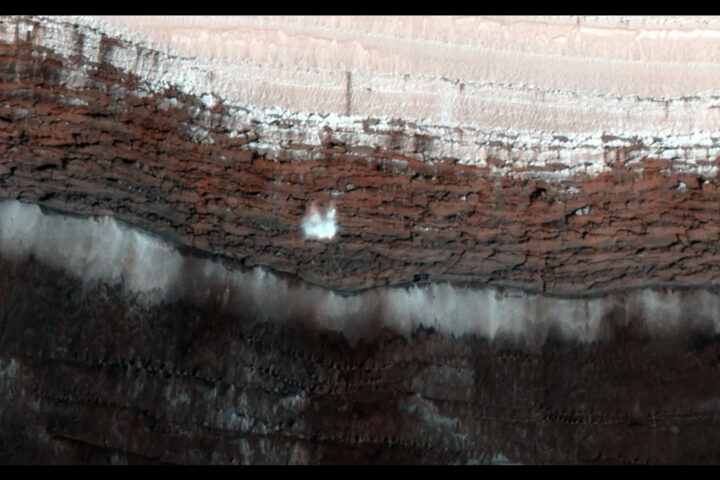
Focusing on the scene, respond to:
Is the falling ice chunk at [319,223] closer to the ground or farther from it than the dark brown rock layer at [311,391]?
farther from it

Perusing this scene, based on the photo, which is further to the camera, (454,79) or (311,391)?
(454,79)

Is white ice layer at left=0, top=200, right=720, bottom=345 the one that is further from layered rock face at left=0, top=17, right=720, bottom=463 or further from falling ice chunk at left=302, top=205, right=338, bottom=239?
falling ice chunk at left=302, top=205, right=338, bottom=239

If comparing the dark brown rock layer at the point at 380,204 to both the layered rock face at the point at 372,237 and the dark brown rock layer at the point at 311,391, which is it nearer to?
the layered rock face at the point at 372,237

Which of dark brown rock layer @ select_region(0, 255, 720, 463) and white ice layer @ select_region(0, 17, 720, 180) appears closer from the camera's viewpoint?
dark brown rock layer @ select_region(0, 255, 720, 463)

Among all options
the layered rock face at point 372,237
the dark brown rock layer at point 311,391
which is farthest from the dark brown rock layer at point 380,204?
the dark brown rock layer at point 311,391

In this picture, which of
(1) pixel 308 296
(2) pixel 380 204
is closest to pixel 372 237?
(2) pixel 380 204

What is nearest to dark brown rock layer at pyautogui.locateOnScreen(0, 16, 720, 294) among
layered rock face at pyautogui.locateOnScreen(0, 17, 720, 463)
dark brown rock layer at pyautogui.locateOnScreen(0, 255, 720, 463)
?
layered rock face at pyautogui.locateOnScreen(0, 17, 720, 463)

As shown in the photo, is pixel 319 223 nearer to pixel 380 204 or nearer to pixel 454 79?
pixel 380 204
